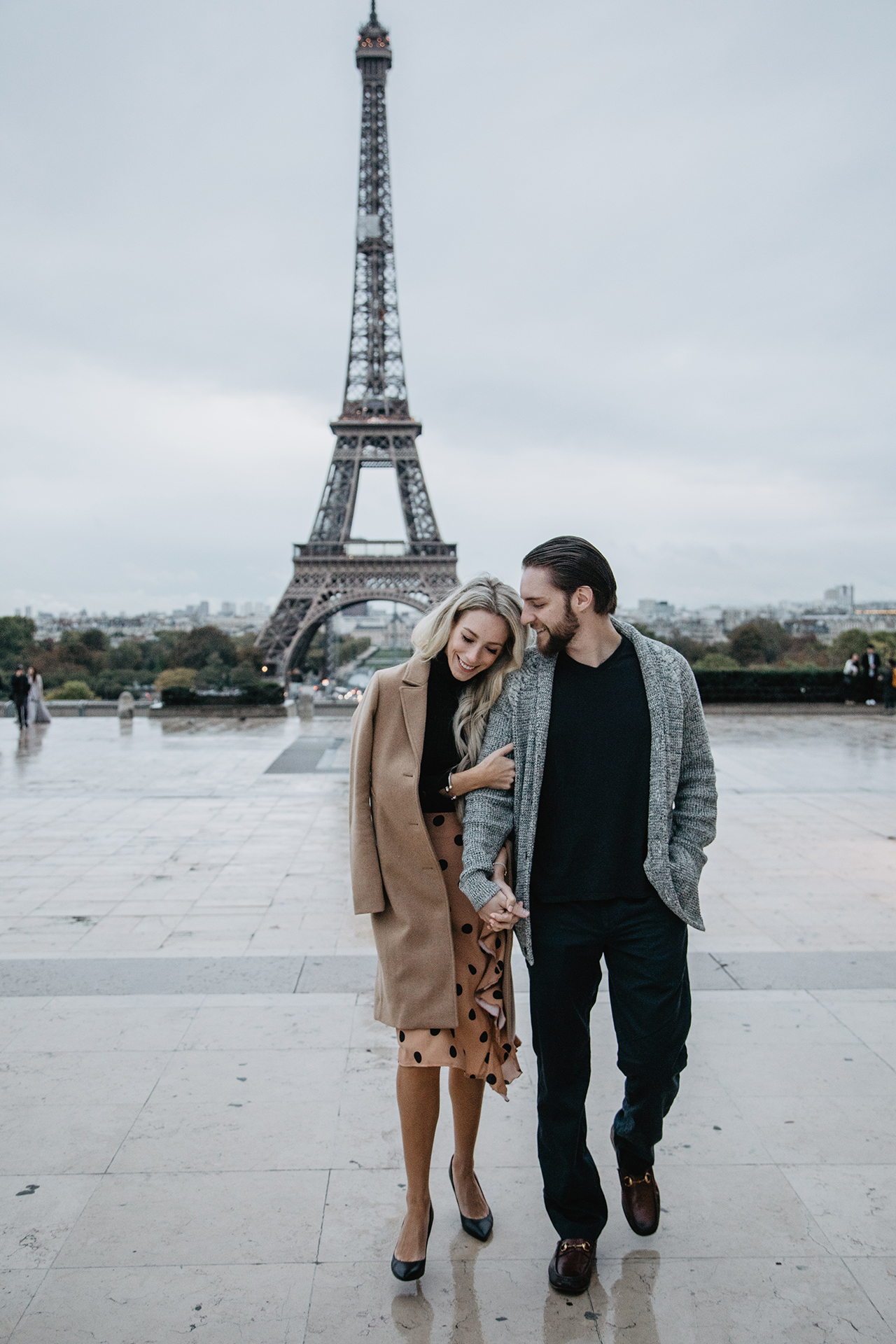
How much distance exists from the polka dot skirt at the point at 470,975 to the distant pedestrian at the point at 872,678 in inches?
633

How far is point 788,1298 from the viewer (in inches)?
76.9

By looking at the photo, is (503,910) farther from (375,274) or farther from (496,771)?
(375,274)

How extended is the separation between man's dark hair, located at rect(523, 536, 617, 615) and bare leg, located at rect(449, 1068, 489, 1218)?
121cm

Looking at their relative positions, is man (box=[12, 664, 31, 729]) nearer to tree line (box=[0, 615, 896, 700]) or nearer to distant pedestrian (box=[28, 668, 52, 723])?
distant pedestrian (box=[28, 668, 52, 723])

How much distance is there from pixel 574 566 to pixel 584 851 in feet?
2.15

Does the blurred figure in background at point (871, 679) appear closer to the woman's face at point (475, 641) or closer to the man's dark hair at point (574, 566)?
the man's dark hair at point (574, 566)

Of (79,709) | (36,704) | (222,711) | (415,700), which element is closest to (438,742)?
(415,700)

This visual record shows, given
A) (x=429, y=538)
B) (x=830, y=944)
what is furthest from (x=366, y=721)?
(x=429, y=538)

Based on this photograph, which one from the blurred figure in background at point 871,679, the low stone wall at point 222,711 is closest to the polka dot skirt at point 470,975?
the low stone wall at point 222,711

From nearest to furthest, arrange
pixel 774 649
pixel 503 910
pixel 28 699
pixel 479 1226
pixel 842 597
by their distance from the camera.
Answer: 1. pixel 503 910
2. pixel 479 1226
3. pixel 28 699
4. pixel 774 649
5. pixel 842 597

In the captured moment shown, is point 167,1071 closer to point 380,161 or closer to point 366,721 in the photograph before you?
point 366,721

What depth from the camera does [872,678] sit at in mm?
16484

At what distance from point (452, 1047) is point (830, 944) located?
283cm

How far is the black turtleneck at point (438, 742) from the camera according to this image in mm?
2162
